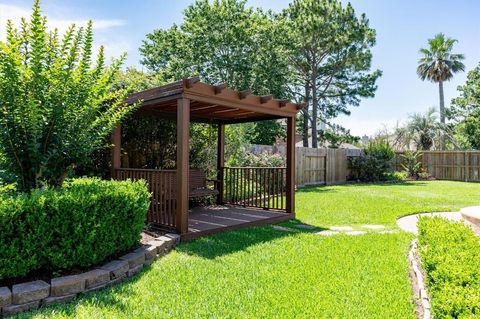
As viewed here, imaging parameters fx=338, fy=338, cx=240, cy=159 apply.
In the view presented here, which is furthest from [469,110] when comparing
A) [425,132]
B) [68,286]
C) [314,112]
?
[68,286]

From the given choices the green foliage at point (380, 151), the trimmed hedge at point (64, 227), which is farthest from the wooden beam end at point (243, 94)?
the green foliage at point (380, 151)

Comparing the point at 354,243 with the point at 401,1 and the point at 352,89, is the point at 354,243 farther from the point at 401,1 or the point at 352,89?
the point at 352,89

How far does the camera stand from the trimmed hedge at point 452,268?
2.01 m

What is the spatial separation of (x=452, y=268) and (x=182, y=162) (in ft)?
10.9

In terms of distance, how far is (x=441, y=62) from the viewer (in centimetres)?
2603

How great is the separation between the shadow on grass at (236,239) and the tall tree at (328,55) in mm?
12181

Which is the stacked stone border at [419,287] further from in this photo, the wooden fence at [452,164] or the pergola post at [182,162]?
the wooden fence at [452,164]

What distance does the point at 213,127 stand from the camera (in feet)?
27.6

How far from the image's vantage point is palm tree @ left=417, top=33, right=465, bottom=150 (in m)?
25.8

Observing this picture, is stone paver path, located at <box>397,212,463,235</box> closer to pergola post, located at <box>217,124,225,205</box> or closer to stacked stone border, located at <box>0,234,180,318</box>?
pergola post, located at <box>217,124,225,205</box>

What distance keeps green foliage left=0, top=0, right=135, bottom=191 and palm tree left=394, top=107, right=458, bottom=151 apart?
26.9 metres

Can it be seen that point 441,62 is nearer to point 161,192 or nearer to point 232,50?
point 232,50

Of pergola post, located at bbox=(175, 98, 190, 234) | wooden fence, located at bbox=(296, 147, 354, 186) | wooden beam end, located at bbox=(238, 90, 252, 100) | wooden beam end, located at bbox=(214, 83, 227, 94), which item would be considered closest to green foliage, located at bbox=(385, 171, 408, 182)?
wooden fence, located at bbox=(296, 147, 354, 186)

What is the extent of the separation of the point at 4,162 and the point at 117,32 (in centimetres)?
565
